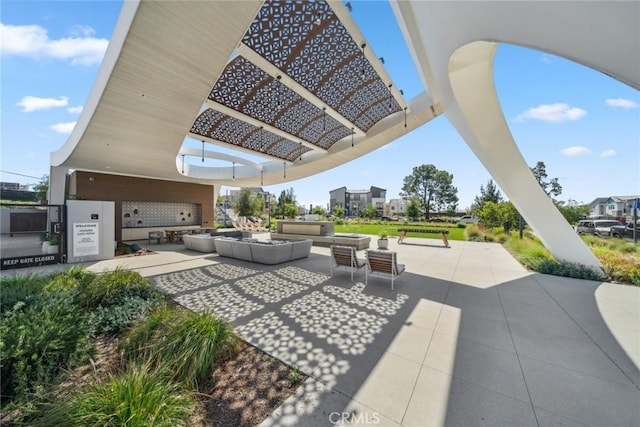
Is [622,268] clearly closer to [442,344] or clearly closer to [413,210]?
[442,344]

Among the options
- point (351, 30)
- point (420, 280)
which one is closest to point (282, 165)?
point (351, 30)

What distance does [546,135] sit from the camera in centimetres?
794

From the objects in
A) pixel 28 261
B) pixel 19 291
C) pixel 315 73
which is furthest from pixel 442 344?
pixel 28 261

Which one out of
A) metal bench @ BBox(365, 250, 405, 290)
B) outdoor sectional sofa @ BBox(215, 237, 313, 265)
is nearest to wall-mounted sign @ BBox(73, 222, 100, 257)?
outdoor sectional sofa @ BBox(215, 237, 313, 265)

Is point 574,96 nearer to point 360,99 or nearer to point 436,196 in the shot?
point 360,99

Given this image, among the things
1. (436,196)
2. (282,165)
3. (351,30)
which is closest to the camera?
(351,30)

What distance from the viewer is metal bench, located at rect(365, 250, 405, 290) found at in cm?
531

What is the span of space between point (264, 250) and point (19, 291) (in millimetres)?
4953

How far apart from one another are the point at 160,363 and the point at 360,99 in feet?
32.2

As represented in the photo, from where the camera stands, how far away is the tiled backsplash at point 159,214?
1563 cm

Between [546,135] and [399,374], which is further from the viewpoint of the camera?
[546,135]

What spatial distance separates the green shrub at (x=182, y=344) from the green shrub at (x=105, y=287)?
162 cm

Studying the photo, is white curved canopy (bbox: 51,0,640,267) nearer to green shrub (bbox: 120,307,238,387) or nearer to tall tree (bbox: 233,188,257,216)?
green shrub (bbox: 120,307,238,387)

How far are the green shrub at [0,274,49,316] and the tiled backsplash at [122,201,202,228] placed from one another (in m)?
13.8
